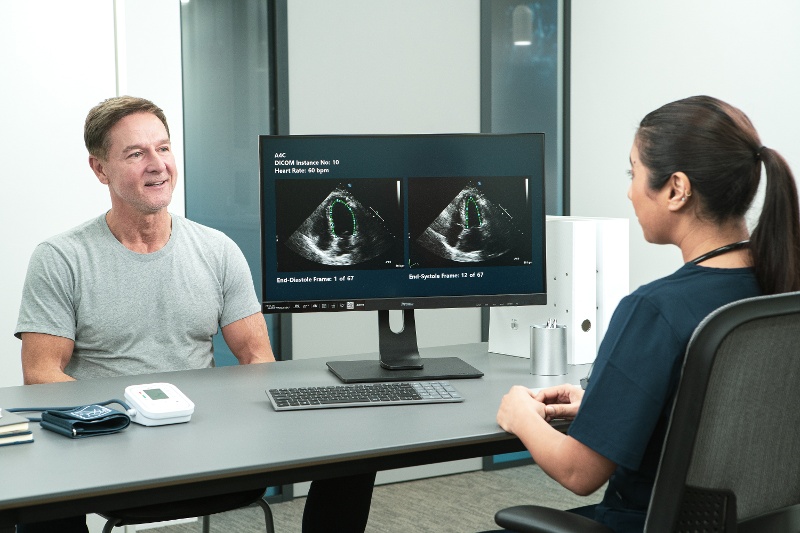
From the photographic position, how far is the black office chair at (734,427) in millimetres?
1333

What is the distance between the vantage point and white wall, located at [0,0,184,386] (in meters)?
3.13

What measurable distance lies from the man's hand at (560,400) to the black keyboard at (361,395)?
19 centimetres

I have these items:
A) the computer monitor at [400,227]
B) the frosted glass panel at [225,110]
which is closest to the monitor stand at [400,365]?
the computer monitor at [400,227]

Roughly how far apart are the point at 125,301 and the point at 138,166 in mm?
352

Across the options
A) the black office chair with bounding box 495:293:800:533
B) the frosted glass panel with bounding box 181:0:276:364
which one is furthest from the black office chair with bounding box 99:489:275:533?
the frosted glass panel with bounding box 181:0:276:364

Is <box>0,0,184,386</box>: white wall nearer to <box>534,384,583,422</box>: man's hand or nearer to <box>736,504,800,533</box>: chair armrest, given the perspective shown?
<box>534,384,583,422</box>: man's hand

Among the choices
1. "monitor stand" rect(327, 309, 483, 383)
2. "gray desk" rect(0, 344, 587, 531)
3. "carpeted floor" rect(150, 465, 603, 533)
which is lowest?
"carpeted floor" rect(150, 465, 603, 533)

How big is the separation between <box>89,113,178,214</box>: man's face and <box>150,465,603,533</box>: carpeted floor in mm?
1414

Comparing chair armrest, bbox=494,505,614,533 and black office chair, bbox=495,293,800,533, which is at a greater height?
black office chair, bbox=495,293,800,533

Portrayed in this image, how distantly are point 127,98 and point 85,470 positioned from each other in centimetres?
133

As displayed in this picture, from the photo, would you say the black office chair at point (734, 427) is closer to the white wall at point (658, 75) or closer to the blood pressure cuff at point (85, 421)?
the blood pressure cuff at point (85, 421)

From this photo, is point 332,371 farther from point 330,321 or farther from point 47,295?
point 330,321

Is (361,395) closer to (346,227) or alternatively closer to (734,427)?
(346,227)

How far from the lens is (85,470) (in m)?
1.57
